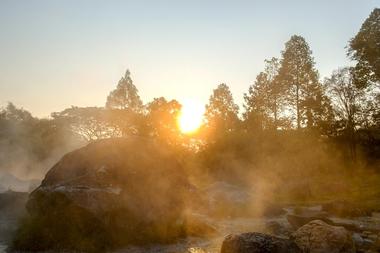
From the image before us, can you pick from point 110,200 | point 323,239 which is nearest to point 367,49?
point 323,239

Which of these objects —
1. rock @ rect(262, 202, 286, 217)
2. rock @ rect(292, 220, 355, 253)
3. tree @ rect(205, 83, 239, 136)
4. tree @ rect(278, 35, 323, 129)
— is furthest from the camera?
tree @ rect(205, 83, 239, 136)

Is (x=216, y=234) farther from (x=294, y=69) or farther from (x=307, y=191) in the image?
(x=294, y=69)

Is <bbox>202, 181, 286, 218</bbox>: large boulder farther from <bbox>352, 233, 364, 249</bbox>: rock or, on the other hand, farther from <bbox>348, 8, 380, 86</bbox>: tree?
<bbox>348, 8, 380, 86</bbox>: tree

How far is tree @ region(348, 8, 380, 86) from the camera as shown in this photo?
48062mm

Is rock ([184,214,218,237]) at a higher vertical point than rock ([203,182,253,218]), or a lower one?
lower

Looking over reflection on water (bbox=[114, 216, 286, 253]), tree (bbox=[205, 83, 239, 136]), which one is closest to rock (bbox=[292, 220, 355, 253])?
reflection on water (bbox=[114, 216, 286, 253])

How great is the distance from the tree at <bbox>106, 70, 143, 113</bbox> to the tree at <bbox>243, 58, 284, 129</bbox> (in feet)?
85.3

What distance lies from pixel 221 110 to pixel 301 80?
2360cm

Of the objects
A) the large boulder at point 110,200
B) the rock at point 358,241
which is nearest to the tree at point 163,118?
the large boulder at point 110,200

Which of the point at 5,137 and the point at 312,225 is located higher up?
the point at 5,137

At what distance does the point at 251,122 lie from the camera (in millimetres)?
70250

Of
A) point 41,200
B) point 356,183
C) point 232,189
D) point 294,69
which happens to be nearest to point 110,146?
point 41,200

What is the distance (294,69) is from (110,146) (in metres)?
48.8

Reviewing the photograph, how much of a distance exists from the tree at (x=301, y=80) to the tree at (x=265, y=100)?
6.73ft
